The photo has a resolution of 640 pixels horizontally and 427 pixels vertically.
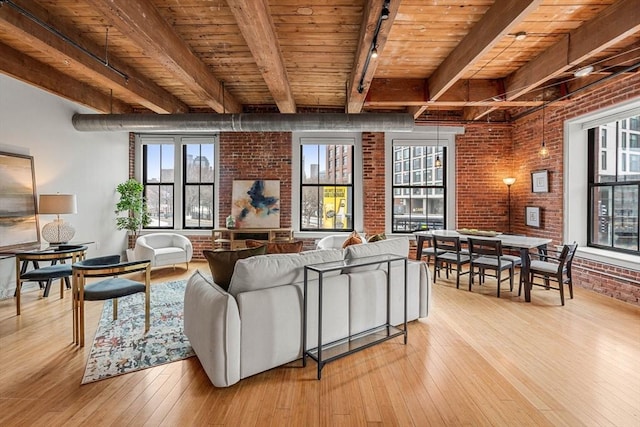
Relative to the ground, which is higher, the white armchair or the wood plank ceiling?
the wood plank ceiling

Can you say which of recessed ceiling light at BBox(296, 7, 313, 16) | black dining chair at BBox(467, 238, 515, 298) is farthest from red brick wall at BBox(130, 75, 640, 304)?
recessed ceiling light at BBox(296, 7, 313, 16)

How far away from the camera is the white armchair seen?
18.4 ft

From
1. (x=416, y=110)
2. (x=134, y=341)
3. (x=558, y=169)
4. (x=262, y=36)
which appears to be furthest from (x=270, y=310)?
(x=558, y=169)

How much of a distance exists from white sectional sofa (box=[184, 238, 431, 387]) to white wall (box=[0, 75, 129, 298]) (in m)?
3.69

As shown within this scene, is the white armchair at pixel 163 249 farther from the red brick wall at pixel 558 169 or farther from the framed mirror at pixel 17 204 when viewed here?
the red brick wall at pixel 558 169

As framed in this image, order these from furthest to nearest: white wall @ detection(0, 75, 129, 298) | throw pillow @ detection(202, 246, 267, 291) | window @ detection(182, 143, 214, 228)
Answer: window @ detection(182, 143, 214, 228)
white wall @ detection(0, 75, 129, 298)
throw pillow @ detection(202, 246, 267, 291)

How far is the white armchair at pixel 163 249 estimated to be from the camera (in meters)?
5.59

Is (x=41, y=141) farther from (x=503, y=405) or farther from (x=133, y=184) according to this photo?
(x=503, y=405)

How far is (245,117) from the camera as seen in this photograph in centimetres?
527

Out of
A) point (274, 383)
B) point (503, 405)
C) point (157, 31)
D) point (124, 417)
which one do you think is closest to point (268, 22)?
point (157, 31)

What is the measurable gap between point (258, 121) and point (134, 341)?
3520mm

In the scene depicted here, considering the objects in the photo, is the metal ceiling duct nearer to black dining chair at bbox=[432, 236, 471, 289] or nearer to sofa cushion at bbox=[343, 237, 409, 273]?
black dining chair at bbox=[432, 236, 471, 289]

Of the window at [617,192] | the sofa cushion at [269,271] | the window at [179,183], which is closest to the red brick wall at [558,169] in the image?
the window at [617,192]

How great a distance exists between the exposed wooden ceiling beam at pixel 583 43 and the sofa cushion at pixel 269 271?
339cm
